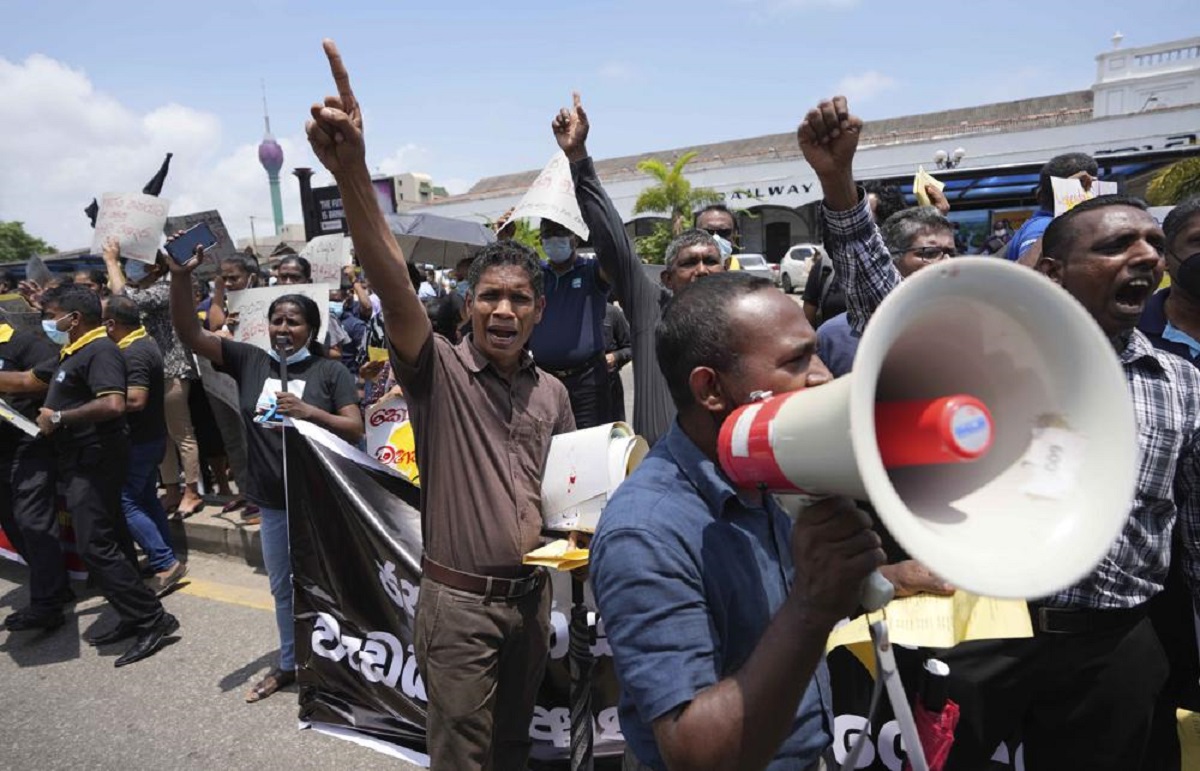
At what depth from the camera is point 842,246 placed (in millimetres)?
2430

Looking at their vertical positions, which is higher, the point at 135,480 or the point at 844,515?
the point at 844,515

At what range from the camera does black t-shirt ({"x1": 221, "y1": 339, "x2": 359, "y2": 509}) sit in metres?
3.75

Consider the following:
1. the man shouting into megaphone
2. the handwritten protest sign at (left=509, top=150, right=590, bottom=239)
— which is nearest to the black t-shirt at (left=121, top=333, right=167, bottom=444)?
the handwritten protest sign at (left=509, top=150, right=590, bottom=239)

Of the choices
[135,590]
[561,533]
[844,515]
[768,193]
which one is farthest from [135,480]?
[768,193]

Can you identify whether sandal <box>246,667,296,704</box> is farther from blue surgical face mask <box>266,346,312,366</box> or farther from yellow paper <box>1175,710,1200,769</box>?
yellow paper <box>1175,710,1200,769</box>

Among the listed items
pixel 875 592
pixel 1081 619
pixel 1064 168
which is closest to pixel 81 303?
pixel 875 592

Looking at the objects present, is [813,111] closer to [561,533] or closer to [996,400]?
[996,400]

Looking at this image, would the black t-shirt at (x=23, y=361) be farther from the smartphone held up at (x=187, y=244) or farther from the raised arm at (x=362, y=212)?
the raised arm at (x=362, y=212)

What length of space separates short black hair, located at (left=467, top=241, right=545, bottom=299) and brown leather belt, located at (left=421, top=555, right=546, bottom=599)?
36.3 inches

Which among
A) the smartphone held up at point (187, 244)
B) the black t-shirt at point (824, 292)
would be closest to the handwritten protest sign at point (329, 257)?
the smartphone held up at point (187, 244)

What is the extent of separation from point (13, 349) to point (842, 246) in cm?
531

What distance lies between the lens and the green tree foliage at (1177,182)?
12.4m

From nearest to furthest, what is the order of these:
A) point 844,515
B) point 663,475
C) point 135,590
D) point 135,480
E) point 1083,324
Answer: point 1083,324 < point 844,515 < point 663,475 < point 135,590 < point 135,480

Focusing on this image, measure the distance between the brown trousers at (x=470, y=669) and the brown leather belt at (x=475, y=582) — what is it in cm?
2
